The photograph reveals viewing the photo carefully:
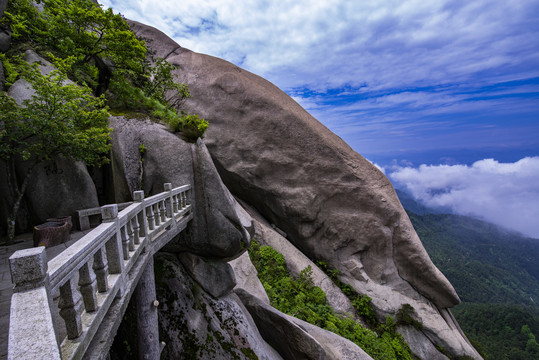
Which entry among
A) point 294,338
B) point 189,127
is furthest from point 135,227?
point 294,338

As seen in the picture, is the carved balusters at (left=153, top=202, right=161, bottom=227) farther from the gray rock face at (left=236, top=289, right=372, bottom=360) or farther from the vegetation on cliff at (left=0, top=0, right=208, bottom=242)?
the gray rock face at (left=236, top=289, right=372, bottom=360)

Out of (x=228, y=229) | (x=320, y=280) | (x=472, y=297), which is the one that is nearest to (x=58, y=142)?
(x=228, y=229)

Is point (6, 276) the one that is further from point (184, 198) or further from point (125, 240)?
point (184, 198)

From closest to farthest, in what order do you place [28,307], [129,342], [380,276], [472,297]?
[28,307] < [129,342] < [380,276] < [472,297]

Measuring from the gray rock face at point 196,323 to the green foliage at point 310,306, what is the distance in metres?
4.59

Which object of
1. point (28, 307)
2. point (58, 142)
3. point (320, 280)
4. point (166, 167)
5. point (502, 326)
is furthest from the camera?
point (502, 326)

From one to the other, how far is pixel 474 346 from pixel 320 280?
40.6 feet

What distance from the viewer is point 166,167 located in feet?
27.6

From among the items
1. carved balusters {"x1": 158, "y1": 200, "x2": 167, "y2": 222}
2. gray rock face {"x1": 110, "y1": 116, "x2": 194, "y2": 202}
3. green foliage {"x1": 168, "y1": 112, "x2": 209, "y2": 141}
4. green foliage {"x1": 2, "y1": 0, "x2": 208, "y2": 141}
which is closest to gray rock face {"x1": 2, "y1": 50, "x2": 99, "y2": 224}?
gray rock face {"x1": 110, "y1": 116, "x2": 194, "y2": 202}

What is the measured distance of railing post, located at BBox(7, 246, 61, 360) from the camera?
1655mm

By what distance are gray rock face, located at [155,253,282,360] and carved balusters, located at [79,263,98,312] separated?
5036mm

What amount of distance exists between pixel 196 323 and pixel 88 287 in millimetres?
5518

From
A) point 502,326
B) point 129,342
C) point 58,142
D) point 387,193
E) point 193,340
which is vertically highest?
point 58,142

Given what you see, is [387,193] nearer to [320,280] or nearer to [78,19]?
Result: [320,280]
